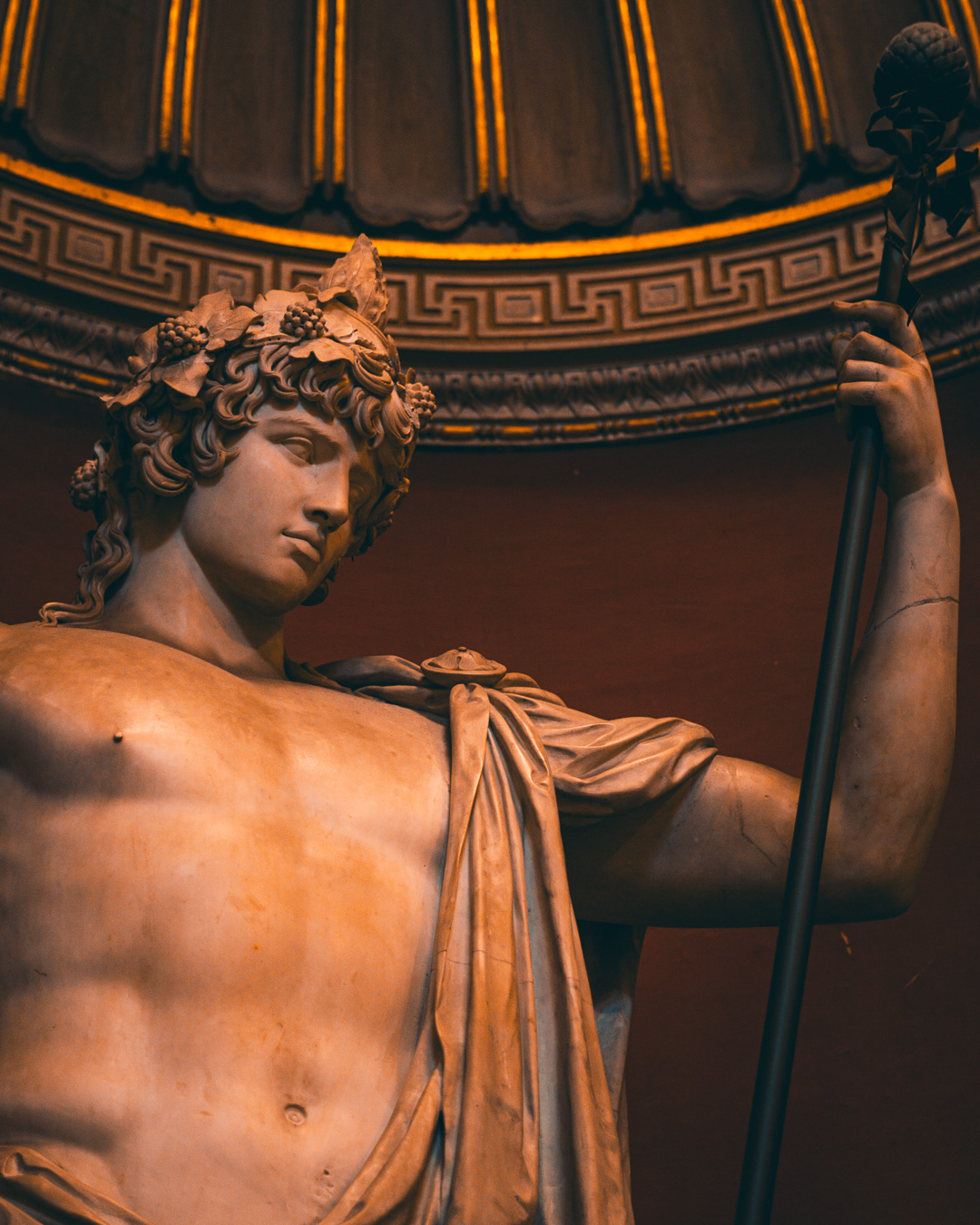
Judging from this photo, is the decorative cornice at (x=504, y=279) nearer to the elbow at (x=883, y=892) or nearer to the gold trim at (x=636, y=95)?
the gold trim at (x=636, y=95)

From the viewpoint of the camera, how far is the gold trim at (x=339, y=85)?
13.0ft

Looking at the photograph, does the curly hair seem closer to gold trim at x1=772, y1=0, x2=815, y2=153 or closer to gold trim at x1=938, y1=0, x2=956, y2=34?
gold trim at x1=772, y1=0, x2=815, y2=153

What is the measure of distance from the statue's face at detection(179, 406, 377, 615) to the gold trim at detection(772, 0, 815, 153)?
1.99 meters

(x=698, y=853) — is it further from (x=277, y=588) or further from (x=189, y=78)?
(x=189, y=78)

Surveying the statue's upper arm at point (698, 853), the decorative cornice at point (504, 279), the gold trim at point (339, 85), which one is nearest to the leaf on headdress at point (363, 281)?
the statue's upper arm at point (698, 853)

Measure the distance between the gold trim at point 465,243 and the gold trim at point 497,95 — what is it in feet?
0.52

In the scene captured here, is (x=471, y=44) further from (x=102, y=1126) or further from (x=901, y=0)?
(x=102, y=1126)

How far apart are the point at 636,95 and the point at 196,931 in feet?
8.86

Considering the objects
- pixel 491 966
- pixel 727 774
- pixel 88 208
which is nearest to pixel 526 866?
pixel 491 966

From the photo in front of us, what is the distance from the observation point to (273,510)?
7.39 feet

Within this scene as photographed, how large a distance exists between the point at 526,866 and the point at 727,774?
31 cm

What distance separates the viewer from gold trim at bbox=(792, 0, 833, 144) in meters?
3.84

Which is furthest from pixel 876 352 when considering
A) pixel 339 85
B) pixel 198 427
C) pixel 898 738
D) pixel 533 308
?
pixel 339 85

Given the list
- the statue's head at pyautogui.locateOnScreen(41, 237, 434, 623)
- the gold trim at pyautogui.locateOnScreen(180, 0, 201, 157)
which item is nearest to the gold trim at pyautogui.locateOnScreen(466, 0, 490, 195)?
the gold trim at pyautogui.locateOnScreen(180, 0, 201, 157)
